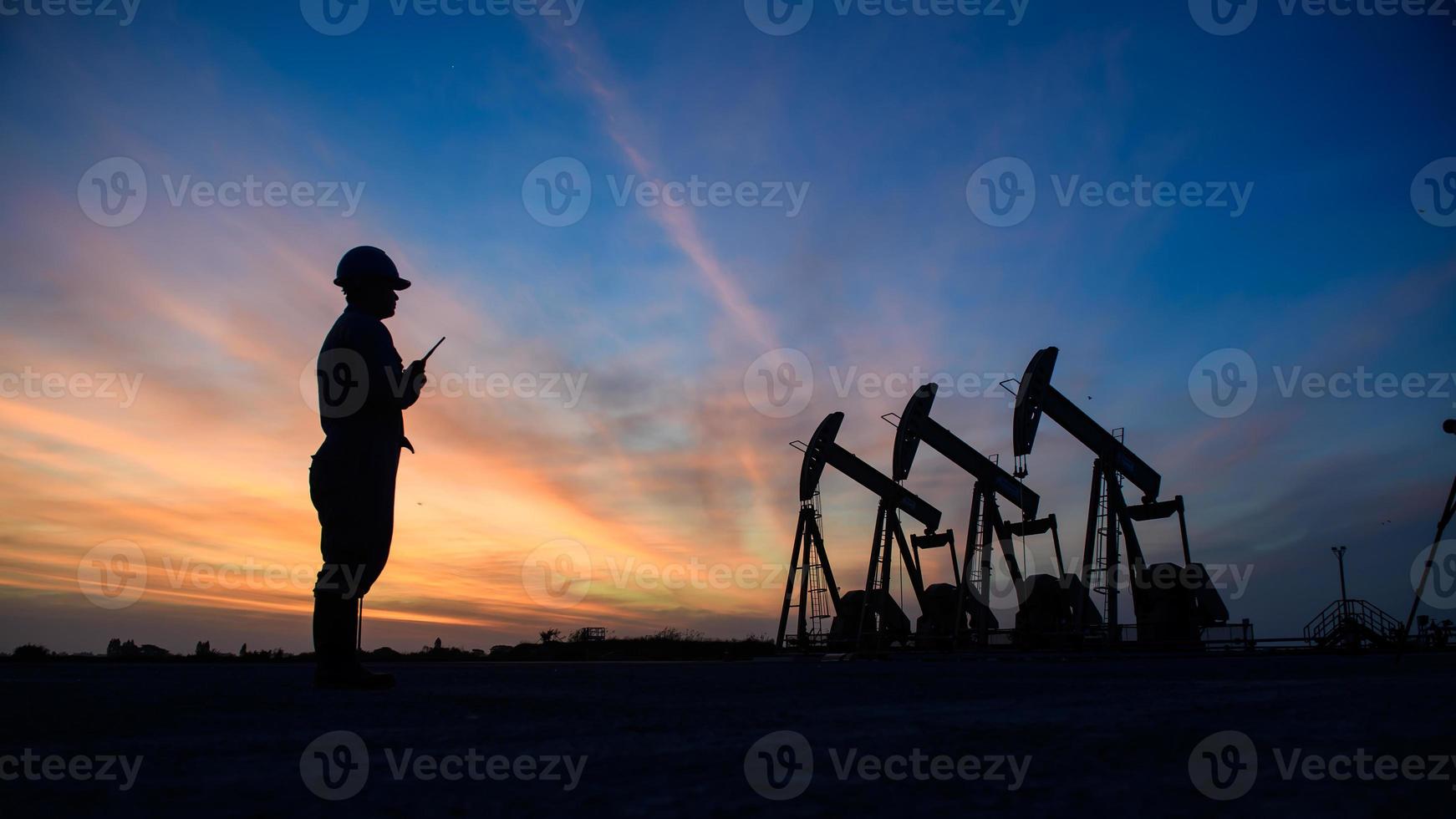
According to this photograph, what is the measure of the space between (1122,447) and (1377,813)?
1333 inches

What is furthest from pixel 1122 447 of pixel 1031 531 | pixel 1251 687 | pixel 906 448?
pixel 1251 687

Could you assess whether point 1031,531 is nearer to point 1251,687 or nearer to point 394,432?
point 1251,687

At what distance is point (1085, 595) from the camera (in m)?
33.0

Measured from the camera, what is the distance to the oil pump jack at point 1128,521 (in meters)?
31.3

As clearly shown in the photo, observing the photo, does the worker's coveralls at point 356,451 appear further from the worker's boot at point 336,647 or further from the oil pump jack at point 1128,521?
the oil pump jack at point 1128,521

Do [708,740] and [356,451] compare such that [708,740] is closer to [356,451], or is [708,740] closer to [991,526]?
[356,451]
